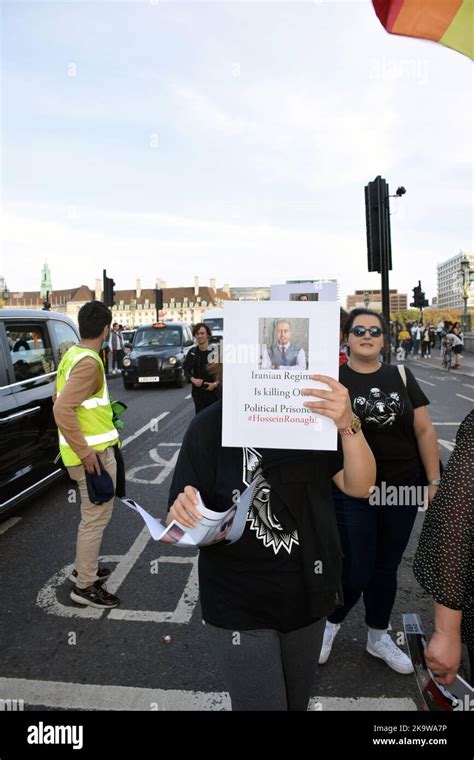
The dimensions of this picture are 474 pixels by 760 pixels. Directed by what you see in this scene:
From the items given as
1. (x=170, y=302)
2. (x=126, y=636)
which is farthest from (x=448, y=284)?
(x=126, y=636)

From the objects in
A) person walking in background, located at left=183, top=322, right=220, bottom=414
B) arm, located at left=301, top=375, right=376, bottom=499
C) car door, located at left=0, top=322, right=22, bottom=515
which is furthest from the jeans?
person walking in background, located at left=183, top=322, right=220, bottom=414

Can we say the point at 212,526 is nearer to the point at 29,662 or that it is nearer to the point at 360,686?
the point at 360,686

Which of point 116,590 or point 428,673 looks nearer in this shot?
point 428,673

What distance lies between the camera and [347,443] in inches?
64.1

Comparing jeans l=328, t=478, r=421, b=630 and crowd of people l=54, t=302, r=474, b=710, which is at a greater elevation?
crowd of people l=54, t=302, r=474, b=710

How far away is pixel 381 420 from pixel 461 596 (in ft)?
4.50

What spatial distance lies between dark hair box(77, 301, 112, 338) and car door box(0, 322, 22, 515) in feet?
5.09

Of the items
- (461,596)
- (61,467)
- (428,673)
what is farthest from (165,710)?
(61,467)

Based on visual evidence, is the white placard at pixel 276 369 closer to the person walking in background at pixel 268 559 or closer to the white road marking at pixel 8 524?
the person walking in background at pixel 268 559

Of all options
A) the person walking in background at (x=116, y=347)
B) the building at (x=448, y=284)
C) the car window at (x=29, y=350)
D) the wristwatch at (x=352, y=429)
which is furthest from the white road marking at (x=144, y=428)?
the building at (x=448, y=284)

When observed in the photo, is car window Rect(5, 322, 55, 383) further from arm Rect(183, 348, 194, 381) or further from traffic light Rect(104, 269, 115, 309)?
traffic light Rect(104, 269, 115, 309)

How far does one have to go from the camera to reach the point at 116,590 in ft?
12.2

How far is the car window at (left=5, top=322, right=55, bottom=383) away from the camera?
5082 millimetres

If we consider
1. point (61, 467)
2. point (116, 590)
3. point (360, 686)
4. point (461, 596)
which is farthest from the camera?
point (61, 467)
